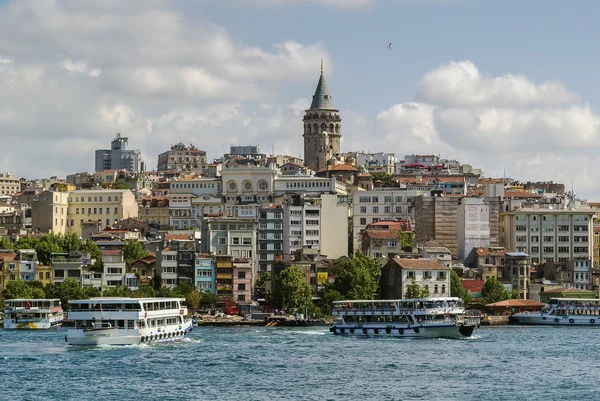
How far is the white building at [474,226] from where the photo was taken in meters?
106

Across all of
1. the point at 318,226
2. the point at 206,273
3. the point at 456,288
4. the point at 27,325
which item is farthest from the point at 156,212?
the point at 27,325

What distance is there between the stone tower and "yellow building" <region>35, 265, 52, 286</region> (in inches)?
2930

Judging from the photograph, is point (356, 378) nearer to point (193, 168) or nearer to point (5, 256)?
point (5, 256)

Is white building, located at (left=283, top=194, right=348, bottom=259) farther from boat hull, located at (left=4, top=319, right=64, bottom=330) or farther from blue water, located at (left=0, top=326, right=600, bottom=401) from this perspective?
blue water, located at (left=0, top=326, right=600, bottom=401)

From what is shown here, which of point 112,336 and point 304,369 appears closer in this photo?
point 304,369

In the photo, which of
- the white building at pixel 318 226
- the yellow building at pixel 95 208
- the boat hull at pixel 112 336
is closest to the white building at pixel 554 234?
the white building at pixel 318 226

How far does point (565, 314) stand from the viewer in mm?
91500

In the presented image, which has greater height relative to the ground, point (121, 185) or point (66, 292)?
point (121, 185)

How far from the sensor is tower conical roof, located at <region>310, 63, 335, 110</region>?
170m

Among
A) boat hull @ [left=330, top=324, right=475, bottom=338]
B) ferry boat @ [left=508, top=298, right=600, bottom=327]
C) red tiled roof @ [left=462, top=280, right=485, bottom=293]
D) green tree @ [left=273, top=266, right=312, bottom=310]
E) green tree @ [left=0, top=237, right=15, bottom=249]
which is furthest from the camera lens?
green tree @ [left=0, top=237, right=15, bottom=249]

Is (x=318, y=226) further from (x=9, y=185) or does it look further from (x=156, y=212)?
(x=9, y=185)

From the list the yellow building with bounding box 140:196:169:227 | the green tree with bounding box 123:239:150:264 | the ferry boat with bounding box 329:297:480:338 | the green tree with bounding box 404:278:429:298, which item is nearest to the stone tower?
the yellow building with bounding box 140:196:169:227

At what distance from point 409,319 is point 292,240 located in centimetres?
3157

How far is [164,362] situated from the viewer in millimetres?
58969
